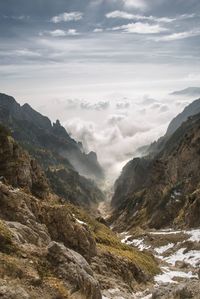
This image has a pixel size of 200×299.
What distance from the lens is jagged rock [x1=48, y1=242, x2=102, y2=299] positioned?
825 inches

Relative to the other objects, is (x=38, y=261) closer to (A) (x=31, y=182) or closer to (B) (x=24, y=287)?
(B) (x=24, y=287)

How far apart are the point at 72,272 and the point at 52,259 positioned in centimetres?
135

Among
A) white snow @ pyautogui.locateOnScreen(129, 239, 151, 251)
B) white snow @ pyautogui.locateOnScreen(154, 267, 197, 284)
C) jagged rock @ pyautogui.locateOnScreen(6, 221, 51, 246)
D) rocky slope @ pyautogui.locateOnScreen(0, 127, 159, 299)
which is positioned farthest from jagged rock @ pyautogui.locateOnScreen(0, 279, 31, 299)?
white snow @ pyautogui.locateOnScreen(129, 239, 151, 251)

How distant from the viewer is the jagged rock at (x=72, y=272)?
20953mm

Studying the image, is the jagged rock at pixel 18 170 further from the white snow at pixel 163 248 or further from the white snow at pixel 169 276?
the white snow at pixel 163 248

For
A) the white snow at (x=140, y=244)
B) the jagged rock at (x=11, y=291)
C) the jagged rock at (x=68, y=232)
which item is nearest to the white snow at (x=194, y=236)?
the white snow at (x=140, y=244)

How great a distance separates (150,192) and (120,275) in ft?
448

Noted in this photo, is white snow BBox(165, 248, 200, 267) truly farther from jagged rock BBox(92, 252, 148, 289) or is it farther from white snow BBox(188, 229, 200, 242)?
jagged rock BBox(92, 252, 148, 289)

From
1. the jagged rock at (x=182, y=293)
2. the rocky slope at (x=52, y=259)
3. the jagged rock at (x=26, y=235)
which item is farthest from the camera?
the jagged rock at (x=26, y=235)

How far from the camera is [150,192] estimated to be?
172625 millimetres

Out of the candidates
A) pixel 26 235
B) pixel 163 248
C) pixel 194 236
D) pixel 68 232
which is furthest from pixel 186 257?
pixel 26 235

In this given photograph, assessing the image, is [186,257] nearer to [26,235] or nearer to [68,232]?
[68,232]

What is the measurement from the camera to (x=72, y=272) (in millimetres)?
21422

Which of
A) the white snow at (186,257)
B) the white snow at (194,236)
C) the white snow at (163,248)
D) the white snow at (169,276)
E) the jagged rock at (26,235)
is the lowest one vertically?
the white snow at (169,276)
